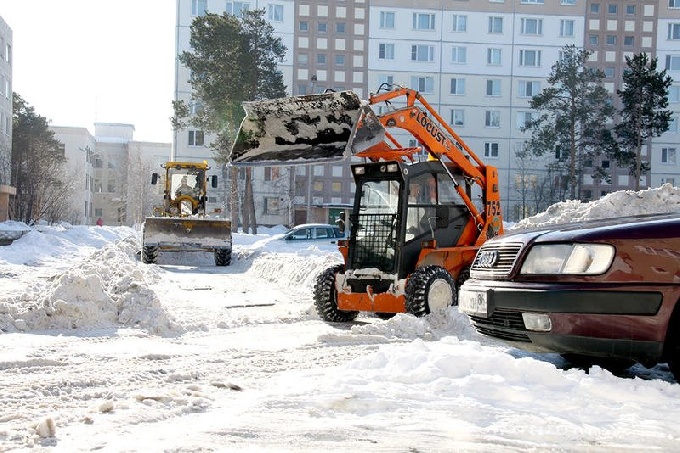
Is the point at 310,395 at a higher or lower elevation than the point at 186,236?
lower

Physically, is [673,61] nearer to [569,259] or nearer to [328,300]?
[328,300]

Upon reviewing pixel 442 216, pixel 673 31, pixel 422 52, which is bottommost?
pixel 442 216

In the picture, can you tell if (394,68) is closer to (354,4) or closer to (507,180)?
(354,4)

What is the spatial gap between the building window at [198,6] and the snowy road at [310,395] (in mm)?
57853

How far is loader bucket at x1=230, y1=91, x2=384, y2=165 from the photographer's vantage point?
33.2ft

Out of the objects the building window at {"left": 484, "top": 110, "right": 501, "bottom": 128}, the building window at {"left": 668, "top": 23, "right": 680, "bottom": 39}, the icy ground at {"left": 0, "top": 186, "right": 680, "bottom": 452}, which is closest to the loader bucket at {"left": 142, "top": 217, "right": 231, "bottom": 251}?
the icy ground at {"left": 0, "top": 186, "right": 680, "bottom": 452}

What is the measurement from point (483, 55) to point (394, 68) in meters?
7.68

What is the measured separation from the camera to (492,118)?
66.8m

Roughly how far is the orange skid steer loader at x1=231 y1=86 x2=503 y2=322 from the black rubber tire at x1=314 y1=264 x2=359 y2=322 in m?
0.01

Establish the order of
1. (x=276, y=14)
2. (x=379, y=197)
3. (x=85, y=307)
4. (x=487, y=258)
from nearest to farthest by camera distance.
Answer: (x=487, y=258) < (x=85, y=307) < (x=379, y=197) < (x=276, y=14)

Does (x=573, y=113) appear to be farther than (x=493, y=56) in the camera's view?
No

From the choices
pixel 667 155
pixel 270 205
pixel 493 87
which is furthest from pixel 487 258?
pixel 667 155

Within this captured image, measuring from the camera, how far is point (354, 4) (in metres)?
67.5

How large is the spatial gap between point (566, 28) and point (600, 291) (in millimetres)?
67112
